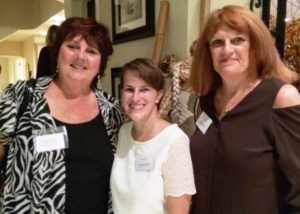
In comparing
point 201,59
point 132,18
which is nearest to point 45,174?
point 201,59

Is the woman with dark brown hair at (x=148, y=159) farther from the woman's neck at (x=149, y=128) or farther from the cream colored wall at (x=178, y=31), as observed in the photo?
the cream colored wall at (x=178, y=31)

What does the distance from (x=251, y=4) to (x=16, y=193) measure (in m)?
1.32

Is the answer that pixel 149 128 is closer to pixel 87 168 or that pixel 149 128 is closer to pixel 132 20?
pixel 87 168

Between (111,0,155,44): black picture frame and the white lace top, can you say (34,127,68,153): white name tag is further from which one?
(111,0,155,44): black picture frame

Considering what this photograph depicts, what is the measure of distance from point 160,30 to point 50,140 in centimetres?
77

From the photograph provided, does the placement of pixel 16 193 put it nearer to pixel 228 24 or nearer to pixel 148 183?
pixel 148 183

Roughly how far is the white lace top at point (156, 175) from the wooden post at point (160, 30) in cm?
55

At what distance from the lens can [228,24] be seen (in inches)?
48.2

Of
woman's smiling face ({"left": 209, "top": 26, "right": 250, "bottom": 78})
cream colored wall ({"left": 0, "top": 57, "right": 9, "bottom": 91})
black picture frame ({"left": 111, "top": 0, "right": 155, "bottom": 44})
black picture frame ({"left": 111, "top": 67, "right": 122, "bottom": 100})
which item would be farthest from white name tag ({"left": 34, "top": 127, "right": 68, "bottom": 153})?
A: cream colored wall ({"left": 0, "top": 57, "right": 9, "bottom": 91})

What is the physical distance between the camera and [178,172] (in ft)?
4.06

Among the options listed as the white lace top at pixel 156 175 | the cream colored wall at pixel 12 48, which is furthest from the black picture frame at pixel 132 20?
the cream colored wall at pixel 12 48

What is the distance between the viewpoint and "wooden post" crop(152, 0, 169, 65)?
1.76m

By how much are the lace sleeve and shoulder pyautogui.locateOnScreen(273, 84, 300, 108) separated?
0.34 metres

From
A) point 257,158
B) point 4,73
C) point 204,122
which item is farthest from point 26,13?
point 4,73
